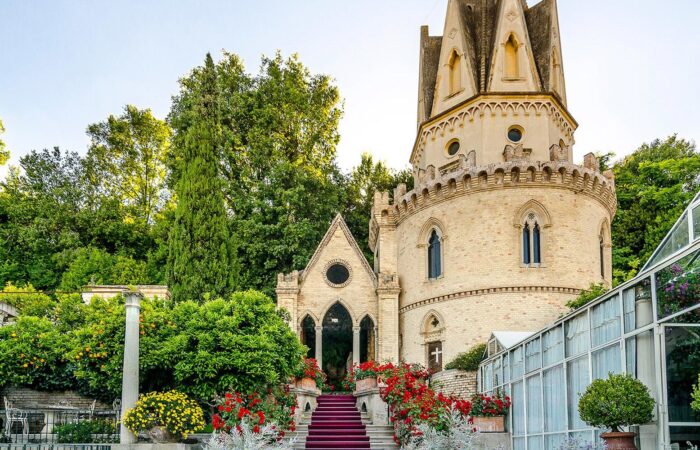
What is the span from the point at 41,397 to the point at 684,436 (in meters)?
17.5

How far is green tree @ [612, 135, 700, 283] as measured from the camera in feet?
110

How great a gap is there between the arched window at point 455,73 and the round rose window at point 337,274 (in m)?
8.44

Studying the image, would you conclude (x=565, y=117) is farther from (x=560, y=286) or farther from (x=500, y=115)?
(x=560, y=286)

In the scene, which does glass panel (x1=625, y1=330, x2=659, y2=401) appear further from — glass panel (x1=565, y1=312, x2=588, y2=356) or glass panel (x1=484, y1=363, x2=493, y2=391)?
glass panel (x1=484, y1=363, x2=493, y2=391)

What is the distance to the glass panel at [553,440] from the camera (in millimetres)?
15128

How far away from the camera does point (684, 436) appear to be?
10.8 metres

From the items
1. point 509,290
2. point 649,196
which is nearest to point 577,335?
point 509,290

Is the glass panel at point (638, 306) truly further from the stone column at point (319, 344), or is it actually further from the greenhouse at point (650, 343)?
the stone column at point (319, 344)

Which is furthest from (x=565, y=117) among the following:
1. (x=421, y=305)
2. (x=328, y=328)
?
(x=328, y=328)

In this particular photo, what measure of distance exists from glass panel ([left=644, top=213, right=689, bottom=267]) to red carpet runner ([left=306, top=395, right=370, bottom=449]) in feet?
35.1

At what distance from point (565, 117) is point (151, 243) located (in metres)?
23.4

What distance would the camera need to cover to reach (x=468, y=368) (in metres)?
25.5

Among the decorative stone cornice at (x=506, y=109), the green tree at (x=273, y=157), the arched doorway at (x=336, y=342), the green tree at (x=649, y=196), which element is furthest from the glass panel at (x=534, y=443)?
the green tree at (x=273, y=157)

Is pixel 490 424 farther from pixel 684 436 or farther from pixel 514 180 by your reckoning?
pixel 514 180
